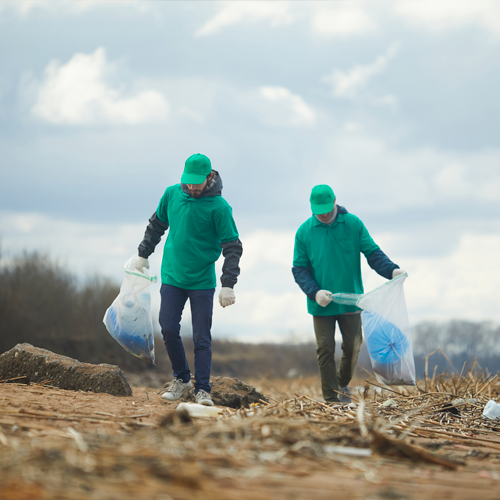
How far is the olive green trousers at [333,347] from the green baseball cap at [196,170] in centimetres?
186

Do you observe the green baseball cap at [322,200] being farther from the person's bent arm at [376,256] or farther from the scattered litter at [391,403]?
the scattered litter at [391,403]

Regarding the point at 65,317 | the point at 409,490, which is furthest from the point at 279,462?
the point at 65,317

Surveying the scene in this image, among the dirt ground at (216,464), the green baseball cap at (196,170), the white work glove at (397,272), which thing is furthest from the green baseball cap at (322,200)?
the dirt ground at (216,464)

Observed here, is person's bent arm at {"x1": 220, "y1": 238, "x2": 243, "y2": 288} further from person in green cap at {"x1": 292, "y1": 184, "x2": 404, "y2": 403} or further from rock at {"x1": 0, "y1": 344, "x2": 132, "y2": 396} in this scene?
rock at {"x1": 0, "y1": 344, "x2": 132, "y2": 396}

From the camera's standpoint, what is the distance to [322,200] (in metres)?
5.46

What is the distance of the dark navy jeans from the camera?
16.2 ft

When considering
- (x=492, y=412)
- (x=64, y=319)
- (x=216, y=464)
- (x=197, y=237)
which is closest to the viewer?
(x=216, y=464)

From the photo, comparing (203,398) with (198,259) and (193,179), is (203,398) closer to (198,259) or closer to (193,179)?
(198,259)

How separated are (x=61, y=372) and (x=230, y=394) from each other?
5.94 ft

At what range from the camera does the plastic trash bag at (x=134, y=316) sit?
5.24 meters

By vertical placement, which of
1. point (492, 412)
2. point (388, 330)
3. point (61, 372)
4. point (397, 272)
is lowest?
point (492, 412)

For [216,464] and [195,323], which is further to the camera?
[195,323]

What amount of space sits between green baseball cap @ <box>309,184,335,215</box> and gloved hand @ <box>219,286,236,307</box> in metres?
1.24

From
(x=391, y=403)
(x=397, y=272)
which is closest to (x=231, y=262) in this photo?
(x=397, y=272)
